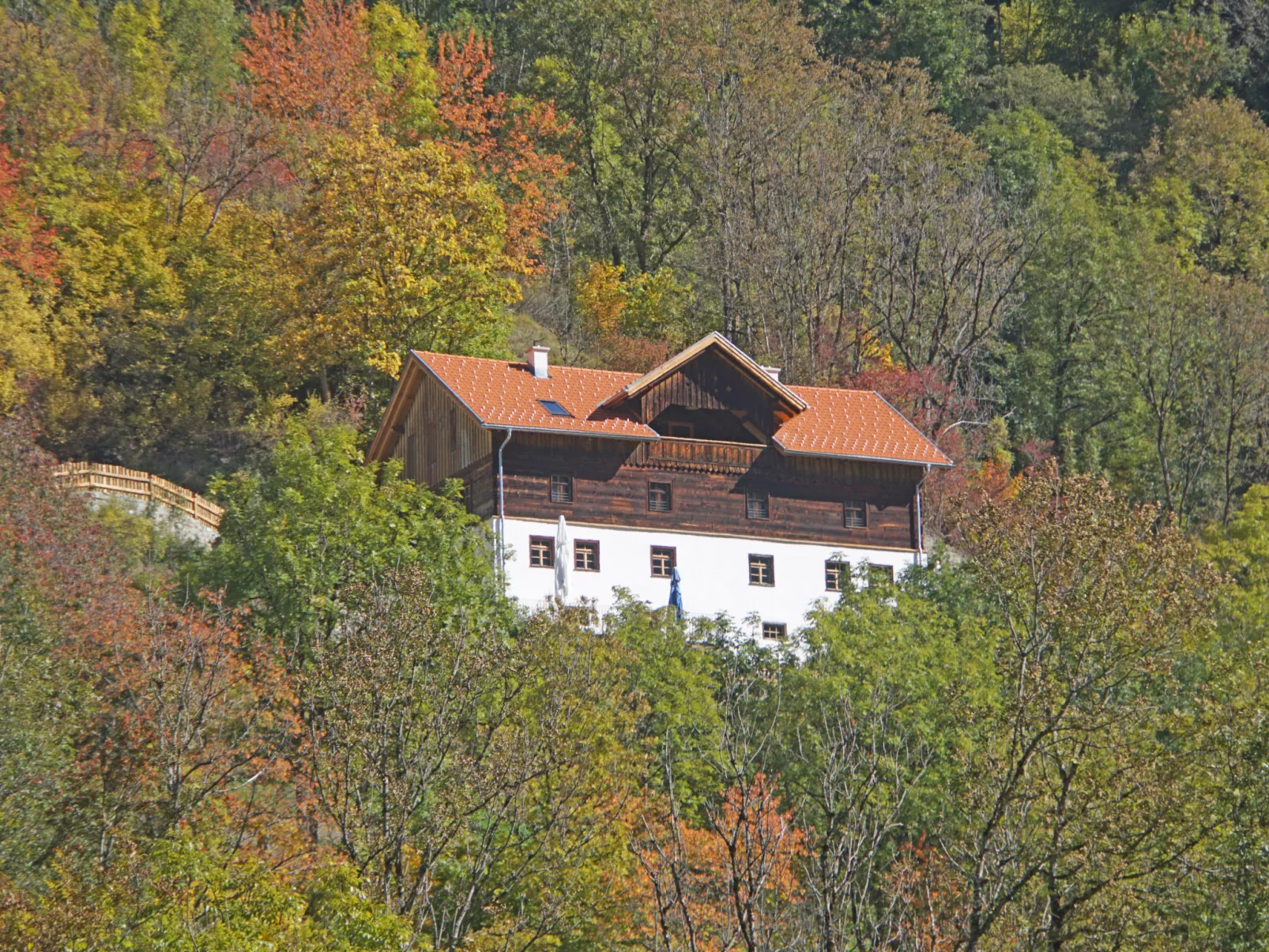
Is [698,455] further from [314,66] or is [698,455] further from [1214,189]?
[1214,189]

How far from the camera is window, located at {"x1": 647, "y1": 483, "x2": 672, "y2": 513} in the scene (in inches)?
2061

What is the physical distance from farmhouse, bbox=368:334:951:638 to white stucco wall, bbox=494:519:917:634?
41 millimetres

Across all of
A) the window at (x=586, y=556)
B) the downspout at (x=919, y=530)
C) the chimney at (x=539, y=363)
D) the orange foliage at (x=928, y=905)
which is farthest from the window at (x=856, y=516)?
the orange foliage at (x=928, y=905)

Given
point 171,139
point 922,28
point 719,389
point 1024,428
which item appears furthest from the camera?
point 922,28

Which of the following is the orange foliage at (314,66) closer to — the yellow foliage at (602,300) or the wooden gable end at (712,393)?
the yellow foliage at (602,300)

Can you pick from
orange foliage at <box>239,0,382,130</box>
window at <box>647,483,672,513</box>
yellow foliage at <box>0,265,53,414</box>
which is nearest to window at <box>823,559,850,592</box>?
window at <box>647,483,672,513</box>

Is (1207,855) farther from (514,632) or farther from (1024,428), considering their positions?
(1024,428)

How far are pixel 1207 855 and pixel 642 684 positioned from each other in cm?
1632

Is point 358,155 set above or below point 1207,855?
above

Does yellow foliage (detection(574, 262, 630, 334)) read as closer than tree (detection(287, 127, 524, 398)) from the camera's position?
No

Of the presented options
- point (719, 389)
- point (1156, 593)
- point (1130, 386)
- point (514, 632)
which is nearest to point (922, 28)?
point (1130, 386)

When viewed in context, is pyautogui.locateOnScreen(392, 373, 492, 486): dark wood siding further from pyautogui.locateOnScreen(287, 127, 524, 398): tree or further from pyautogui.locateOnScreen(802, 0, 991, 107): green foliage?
pyautogui.locateOnScreen(802, 0, 991, 107): green foliage

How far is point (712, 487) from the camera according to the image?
2092 inches

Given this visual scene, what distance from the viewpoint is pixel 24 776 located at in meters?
34.8
